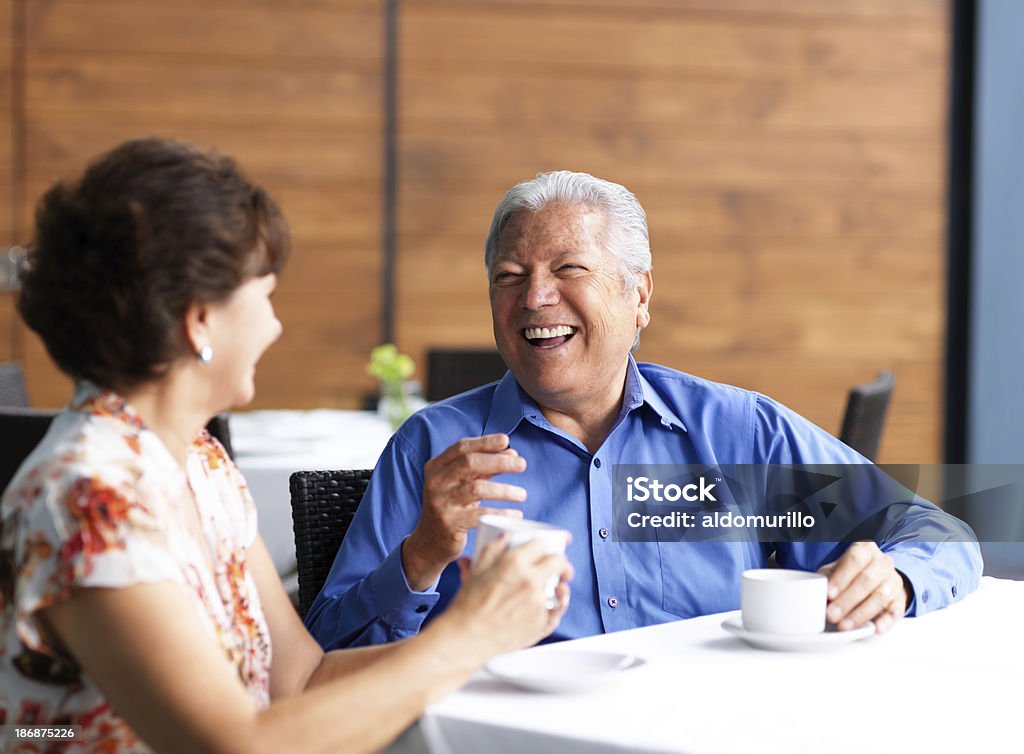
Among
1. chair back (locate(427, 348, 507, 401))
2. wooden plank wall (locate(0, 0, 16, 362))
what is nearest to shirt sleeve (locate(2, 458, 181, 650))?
chair back (locate(427, 348, 507, 401))

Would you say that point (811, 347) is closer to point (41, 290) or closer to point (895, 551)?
point (895, 551)

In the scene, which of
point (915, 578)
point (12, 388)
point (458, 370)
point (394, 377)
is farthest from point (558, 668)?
point (458, 370)

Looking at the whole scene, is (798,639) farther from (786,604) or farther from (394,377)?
(394,377)

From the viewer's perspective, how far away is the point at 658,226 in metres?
5.18

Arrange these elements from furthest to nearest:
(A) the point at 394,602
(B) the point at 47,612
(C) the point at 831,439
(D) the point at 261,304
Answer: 1. (C) the point at 831,439
2. (A) the point at 394,602
3. (D) the point at 261,304
4. (B) the point at 47,612

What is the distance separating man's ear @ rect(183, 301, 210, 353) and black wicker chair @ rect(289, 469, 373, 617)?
1.87ft

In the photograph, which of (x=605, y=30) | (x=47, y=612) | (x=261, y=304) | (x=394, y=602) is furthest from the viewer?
(x=605, y=30)

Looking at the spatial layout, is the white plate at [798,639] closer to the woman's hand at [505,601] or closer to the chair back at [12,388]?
the woman's hand at [505,601]

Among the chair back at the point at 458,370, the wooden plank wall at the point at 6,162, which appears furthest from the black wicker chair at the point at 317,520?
the wooden plank wall at the point at 6,162

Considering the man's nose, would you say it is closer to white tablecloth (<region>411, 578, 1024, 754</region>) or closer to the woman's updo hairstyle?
white tablecloth (<region>411, 578, 1024, 754</region>)

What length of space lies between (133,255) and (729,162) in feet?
14.6

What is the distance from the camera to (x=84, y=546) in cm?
95

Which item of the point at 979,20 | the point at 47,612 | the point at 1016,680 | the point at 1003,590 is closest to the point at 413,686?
the point at 47,612

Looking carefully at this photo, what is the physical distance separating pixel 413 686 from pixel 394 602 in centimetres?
42
